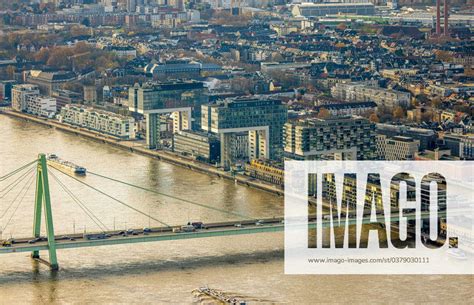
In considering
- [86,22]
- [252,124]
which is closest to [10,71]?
[86,22]

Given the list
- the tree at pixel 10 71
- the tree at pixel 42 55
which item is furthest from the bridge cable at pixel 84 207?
the tree at pixel 42 55

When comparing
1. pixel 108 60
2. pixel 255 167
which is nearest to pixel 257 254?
pixel 255 167

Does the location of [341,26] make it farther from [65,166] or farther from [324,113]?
[65,166]

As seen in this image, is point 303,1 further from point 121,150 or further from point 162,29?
point 121,150

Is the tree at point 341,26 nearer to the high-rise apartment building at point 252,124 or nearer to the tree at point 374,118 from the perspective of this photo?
the tree at point 374,118

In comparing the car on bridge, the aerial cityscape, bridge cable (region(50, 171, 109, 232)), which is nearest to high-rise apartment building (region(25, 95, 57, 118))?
the aerial cityscape

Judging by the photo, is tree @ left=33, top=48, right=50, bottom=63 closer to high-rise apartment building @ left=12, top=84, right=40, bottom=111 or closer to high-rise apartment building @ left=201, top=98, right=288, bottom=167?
high-rise apartment building @ left=12, top=84, right=40, bottom=111

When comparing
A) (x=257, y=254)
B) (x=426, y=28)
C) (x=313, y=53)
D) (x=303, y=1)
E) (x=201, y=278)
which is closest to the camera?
(x=201, y=278)
